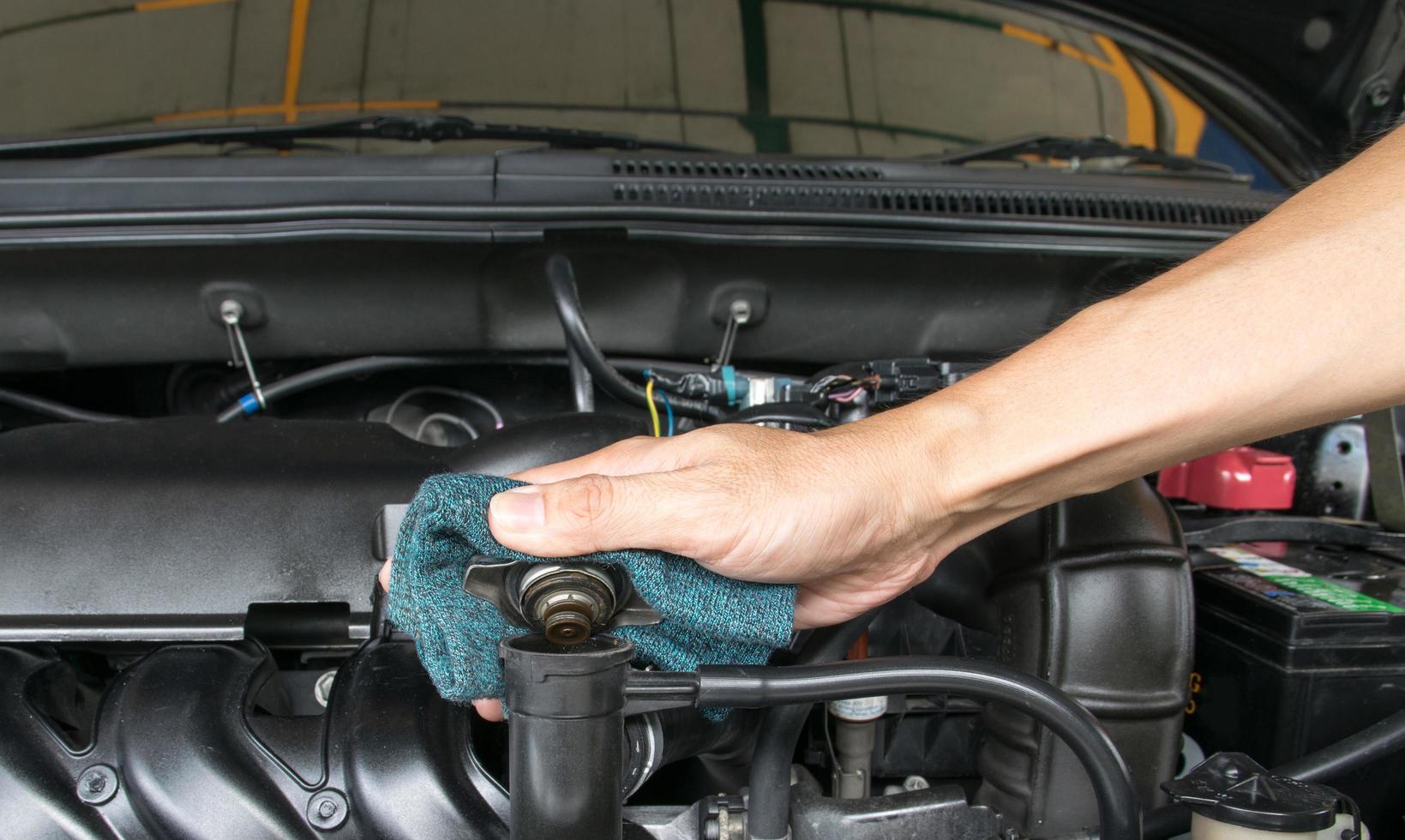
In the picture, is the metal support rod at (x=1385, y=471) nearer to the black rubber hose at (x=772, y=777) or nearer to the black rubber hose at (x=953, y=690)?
the black rubber hose at (x=953, y=690)

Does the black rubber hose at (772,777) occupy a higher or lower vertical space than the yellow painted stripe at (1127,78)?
lower

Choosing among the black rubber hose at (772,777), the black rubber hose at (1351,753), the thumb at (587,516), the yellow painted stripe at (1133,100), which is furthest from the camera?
the yellow painted stripe at (1133,100)

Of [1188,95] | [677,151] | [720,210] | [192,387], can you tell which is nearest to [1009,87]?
[1188,95]

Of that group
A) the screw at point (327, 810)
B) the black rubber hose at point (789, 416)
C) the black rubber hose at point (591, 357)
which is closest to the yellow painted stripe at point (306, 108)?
the black rubber hose at point (591, 357)

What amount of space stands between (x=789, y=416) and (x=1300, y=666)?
52 cm

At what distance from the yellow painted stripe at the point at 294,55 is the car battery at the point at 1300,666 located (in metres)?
1.32

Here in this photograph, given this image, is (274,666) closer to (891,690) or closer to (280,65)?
(891,690)

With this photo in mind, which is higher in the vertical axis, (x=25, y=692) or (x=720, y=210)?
(x=720, y=210)

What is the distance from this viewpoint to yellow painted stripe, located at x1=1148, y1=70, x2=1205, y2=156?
151 cm

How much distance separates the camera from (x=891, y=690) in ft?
2.07

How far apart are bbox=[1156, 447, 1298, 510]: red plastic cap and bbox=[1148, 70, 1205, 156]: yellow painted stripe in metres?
0.59

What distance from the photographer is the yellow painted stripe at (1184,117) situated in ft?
4.95

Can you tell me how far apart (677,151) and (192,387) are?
0.76m

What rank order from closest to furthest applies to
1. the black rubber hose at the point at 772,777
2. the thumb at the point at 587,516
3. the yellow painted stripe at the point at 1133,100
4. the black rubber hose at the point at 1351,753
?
the thumb at the point at 587,516
the black rubber hose at the point at 772,777
the black rubber hose at the point at 1351,753
the yellow painted stripe at the point at 1133,100
